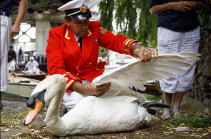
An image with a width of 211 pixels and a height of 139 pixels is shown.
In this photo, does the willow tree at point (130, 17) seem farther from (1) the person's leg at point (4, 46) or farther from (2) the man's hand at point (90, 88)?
(2) the man's hand at point (90, 88)

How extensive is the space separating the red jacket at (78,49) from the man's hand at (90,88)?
0.11 m

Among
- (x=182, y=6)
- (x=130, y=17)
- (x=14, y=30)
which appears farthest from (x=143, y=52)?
(x=130, y=17)

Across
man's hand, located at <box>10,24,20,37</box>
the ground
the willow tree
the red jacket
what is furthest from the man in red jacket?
the willow tree

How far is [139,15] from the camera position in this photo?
5.72 m

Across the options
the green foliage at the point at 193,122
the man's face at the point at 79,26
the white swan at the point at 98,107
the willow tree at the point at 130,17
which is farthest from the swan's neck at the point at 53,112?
the willow tree at the point at 130,17

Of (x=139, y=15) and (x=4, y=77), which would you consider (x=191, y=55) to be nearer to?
(x=4, y=77)

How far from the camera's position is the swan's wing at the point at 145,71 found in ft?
8.27

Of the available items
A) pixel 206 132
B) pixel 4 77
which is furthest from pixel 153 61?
pixel 4 77

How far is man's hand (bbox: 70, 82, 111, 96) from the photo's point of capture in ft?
9.00

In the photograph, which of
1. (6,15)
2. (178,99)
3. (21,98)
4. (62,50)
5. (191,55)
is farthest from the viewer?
(21,98)

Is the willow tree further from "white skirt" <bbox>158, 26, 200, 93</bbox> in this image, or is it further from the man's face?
the man's face

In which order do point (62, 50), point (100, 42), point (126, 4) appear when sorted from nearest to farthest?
point (62, 50) → point (100, 42) → point (126, 4)

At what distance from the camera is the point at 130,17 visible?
18.9ft

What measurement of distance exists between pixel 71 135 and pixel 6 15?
241 centimetres
